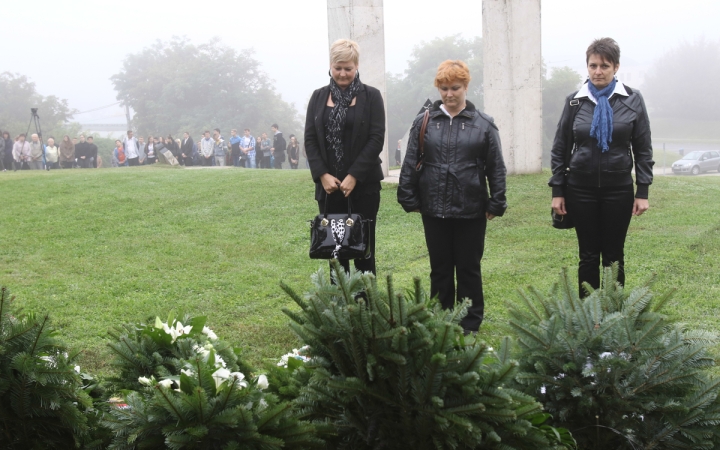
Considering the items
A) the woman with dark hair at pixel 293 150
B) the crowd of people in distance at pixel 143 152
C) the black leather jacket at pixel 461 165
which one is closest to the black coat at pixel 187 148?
the crowd of people in distance at pixel 143 152

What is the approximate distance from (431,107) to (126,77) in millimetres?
84126

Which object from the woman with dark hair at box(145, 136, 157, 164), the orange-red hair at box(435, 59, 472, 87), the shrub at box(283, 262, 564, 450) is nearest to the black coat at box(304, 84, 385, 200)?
the orange-red hair at box(435, 59, 472, 87)

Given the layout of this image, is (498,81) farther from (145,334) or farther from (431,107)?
(145,334)

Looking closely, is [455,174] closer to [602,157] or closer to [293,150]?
[602,157]

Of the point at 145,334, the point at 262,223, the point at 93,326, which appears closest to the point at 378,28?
the point at 262,223

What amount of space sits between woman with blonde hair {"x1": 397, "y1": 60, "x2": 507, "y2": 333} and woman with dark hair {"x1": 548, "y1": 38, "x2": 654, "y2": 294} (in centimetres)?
53

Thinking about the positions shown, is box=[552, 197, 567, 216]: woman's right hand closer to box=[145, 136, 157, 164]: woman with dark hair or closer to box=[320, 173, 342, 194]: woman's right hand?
box=[320, 173, 342, 194]: woman's right hand

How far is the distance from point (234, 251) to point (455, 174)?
553cm

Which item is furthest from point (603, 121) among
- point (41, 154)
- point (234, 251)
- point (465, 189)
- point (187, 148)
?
point (187, 148)

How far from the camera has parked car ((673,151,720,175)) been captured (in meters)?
40.0

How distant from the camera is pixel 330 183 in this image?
5383 mm

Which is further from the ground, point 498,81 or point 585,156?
point 498,81

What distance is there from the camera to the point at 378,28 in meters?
16.3

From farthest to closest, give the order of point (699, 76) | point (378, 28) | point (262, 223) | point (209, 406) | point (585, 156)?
point (699, 76)
point (378, 28)
point (262, 223)
point (585, 156)
point (209, 406)
